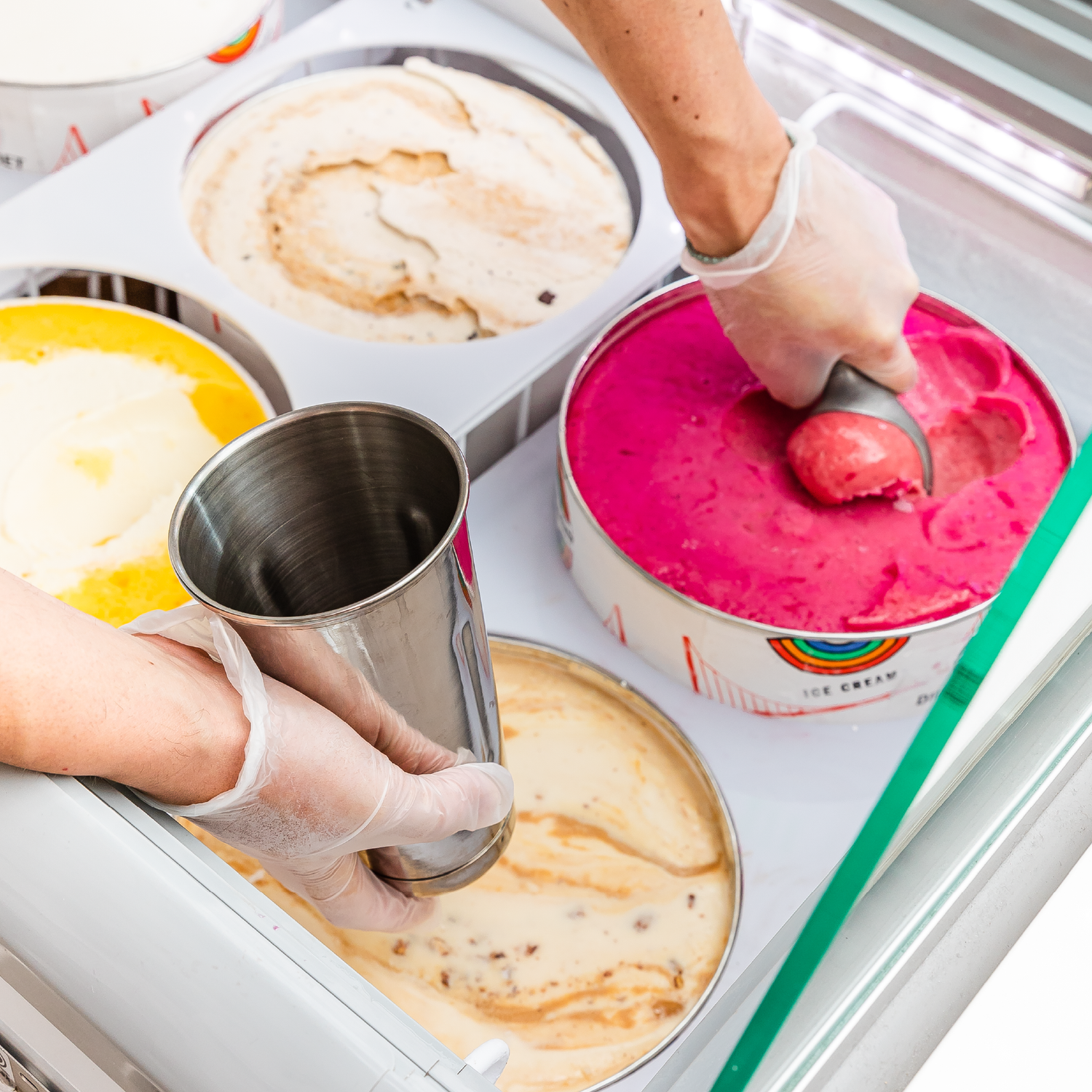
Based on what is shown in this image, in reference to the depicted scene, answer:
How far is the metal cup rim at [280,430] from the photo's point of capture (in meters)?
0.68

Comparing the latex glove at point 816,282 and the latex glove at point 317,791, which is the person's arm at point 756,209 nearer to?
the latex glove at point 816,282

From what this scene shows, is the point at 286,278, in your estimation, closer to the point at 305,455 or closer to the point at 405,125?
the point at 405,125

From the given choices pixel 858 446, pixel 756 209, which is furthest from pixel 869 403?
pixel 756 209

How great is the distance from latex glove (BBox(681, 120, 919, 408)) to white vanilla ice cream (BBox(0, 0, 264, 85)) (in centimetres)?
112

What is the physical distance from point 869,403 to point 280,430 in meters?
0.75

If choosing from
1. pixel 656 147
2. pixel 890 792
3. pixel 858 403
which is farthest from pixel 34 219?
pixel 890 792

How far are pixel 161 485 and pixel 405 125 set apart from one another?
2.73 feet

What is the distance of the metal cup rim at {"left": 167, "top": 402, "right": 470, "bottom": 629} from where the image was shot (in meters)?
0.68

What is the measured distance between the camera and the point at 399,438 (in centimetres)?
84

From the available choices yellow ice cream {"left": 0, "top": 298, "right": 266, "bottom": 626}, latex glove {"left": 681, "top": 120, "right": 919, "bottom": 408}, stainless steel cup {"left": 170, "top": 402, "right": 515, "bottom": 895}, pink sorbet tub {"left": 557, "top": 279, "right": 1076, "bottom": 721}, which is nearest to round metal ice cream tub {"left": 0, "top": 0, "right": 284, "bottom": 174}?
yellow ice cream {"left": 0, "top": 298, "right": 266, "bottom": 626}

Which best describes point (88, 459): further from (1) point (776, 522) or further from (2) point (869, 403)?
(2) point (869, 403)

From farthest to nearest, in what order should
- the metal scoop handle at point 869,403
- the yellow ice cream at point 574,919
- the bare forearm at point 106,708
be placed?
the metal scoop handle at point 869,403, the yellow ice cream at point 574,919, the bare forearm at point 106,708

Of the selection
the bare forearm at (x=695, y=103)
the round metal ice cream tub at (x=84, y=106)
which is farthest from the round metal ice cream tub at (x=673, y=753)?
the round metal ice cream tub at (x=84, y=106)

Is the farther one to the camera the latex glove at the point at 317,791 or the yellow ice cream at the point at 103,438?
the yellow ice cream at the point at 103,438
